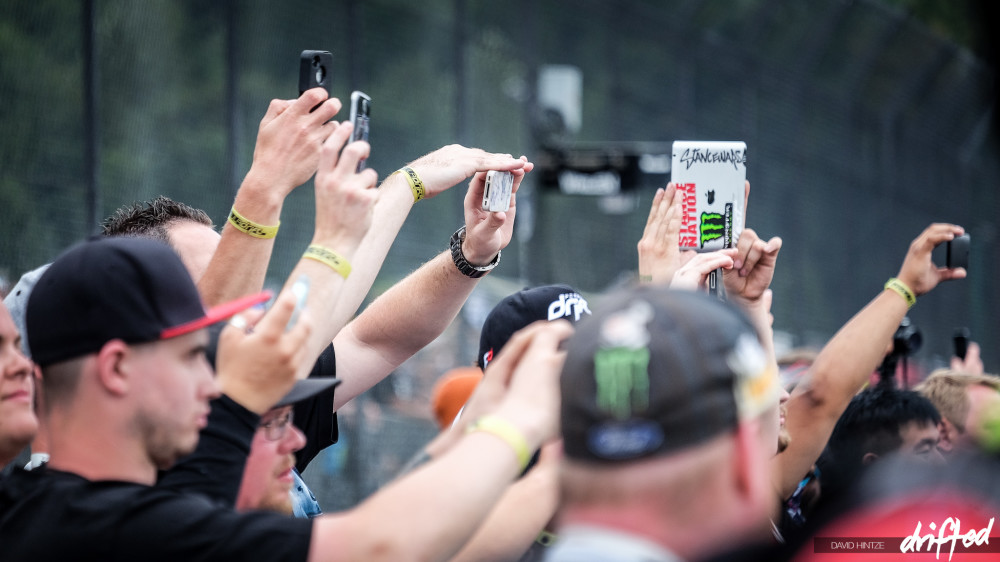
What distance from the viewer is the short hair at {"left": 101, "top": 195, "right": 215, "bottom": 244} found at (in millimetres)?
3273

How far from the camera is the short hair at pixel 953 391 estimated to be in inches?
197

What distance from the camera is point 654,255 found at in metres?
3.14

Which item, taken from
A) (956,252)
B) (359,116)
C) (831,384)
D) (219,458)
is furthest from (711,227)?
(219,458)

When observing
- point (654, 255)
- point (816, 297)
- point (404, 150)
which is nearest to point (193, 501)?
point (654, 255)

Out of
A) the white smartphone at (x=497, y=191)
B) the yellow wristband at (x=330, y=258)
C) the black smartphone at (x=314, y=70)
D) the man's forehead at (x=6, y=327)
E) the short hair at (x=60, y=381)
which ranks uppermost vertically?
the black smartphone at (x=314, y=70)

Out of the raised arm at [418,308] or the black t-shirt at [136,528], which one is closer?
the black t-shirt at [136,528]

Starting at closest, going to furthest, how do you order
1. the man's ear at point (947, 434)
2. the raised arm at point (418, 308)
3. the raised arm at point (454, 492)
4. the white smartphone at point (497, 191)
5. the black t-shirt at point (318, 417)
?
the raised arm at point (454, 492)
the black t-shirt at point (318, 417)
the white smartphone at point (497, 191)
the raised arm at point (418, 308)
the man's ear at point (947, 434)

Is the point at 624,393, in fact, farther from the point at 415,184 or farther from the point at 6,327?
the point at 415,184

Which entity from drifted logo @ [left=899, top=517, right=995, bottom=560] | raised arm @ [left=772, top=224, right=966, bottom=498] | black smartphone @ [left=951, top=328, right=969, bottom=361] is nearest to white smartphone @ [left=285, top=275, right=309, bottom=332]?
drifted logo @ [left=899, top=517, right=995, bottom=560]

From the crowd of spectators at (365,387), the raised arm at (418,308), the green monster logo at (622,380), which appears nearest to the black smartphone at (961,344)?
the crowd of spectators at (365,387)

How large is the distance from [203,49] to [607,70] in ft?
15.0

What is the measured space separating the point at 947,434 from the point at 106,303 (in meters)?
3.93

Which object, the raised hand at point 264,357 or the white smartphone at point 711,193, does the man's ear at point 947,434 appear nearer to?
the white smartphone at point 711,193

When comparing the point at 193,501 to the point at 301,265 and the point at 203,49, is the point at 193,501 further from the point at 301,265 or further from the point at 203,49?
the point at 203,49
